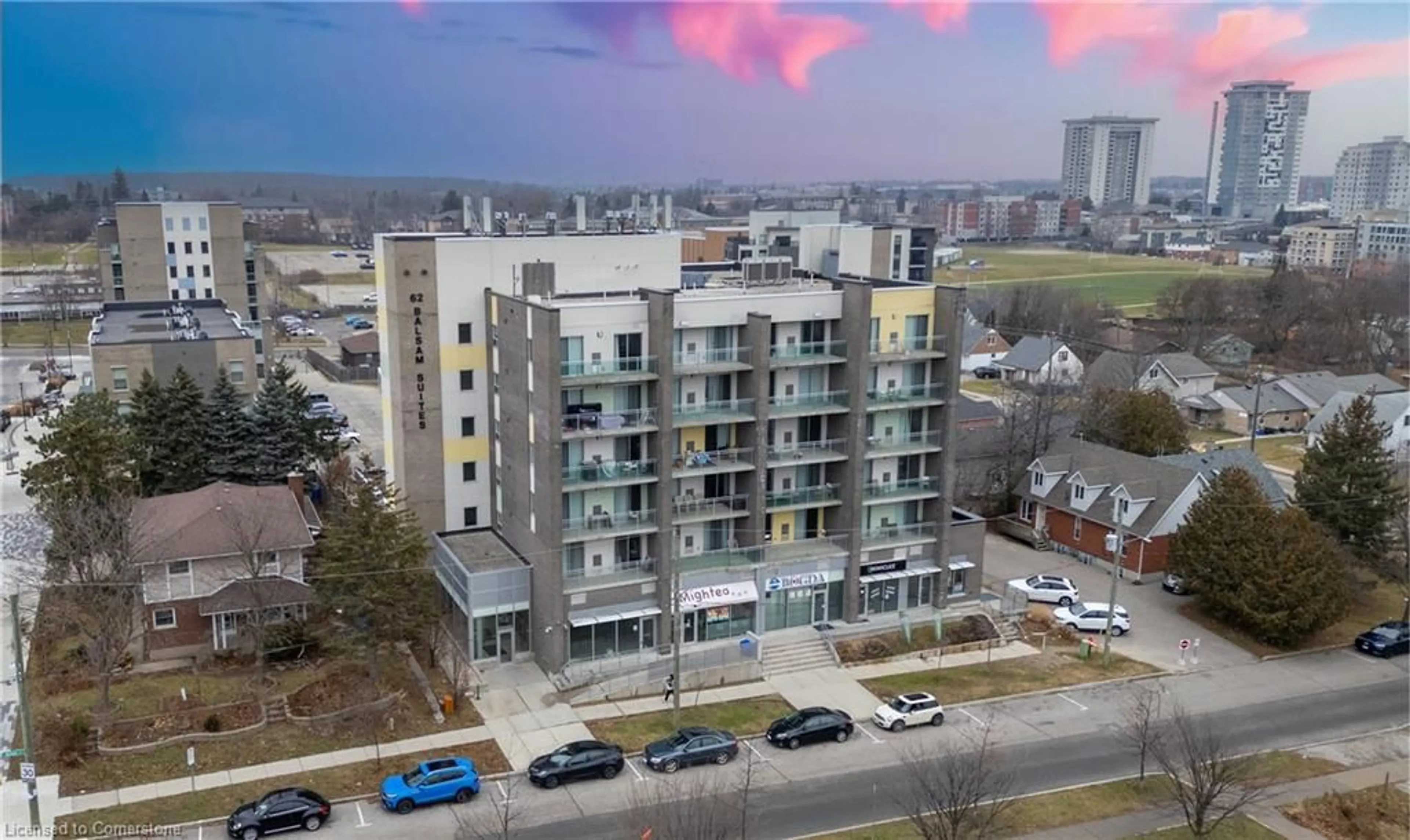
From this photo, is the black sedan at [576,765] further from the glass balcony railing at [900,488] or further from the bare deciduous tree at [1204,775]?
the glass balcony railing at [900,488]

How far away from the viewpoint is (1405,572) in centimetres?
4744

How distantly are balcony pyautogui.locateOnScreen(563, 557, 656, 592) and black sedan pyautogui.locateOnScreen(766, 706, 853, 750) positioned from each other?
8236 mm

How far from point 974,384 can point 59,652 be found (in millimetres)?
80887

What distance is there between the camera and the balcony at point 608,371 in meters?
38.2

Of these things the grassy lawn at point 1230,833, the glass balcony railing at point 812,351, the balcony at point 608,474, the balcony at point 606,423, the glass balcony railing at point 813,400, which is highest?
the glass balcony railing at point 812,351

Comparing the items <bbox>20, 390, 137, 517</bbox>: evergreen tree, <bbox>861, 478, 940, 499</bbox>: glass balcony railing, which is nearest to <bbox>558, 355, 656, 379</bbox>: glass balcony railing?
<bbox>861, 478, 940, 499</bbox>: glass balcony railing

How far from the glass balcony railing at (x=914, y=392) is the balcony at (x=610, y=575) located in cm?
1229

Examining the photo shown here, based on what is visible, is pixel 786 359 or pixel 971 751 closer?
pixel 971 751

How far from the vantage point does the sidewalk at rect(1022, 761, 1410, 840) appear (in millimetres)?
28891

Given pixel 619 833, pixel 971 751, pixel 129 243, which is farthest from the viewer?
pixel 129 243

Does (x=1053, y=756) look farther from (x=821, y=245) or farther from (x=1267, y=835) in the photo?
(x=821, y=245)

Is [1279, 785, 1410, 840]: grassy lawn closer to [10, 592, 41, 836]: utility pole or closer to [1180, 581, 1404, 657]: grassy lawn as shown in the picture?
[1180, 581, 1404, 657]: grassy lawn

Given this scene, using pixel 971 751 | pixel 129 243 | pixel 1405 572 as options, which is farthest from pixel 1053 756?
pixel 129 243

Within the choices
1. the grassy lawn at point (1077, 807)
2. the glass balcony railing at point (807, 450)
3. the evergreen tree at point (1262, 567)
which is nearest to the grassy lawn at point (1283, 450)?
the evergreen tree at point (1262, 567)
